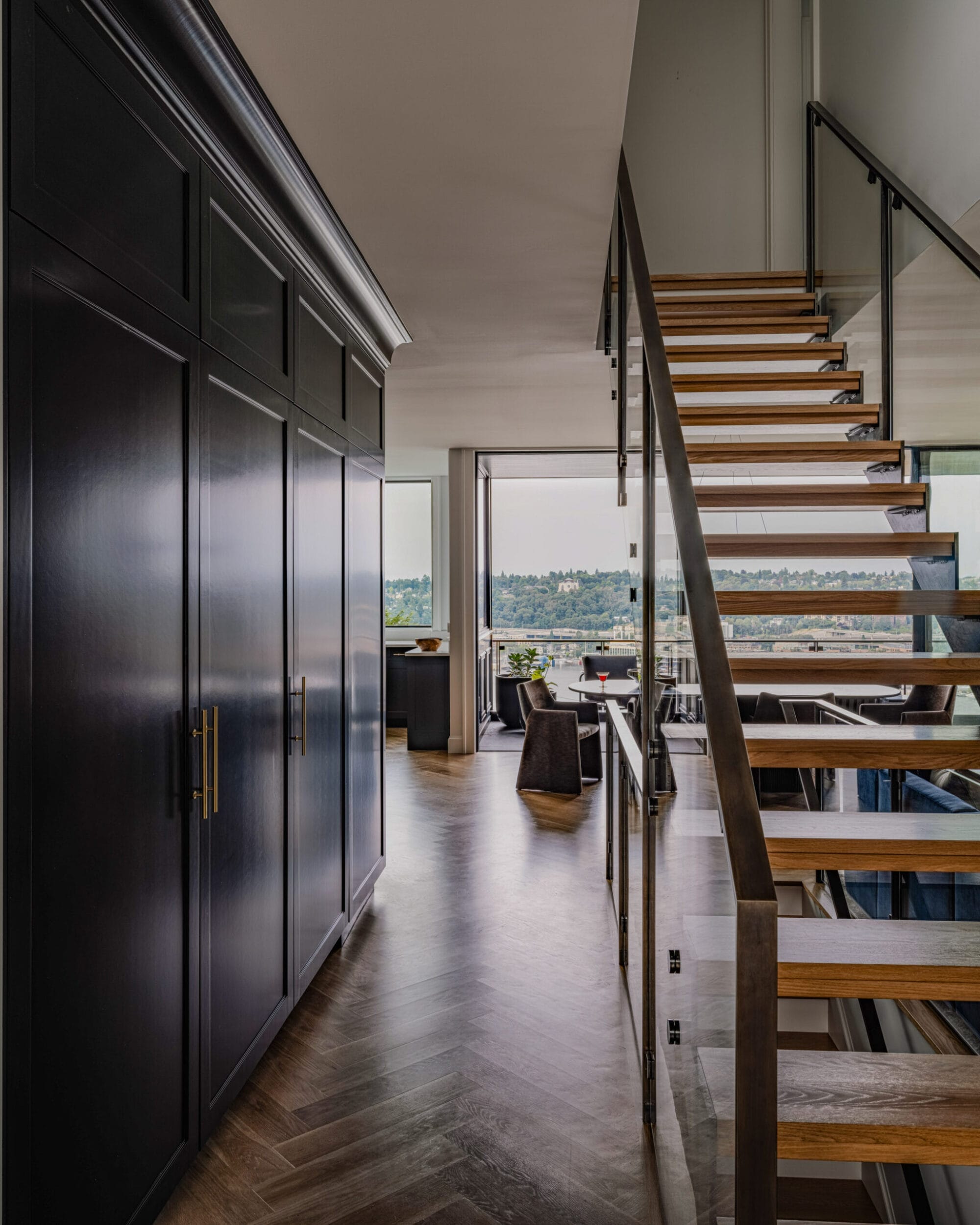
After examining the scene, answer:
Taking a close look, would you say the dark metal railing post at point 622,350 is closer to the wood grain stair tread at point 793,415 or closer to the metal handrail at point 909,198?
the wood grain stair tread at point 793,415

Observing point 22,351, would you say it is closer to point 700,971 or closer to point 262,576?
point 262,576

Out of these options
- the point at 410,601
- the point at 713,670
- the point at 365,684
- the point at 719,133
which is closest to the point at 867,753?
the point at 713,670

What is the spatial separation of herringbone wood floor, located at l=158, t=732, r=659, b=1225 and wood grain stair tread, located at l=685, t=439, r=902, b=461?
1.92 m

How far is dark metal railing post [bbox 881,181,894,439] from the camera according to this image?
127 inches

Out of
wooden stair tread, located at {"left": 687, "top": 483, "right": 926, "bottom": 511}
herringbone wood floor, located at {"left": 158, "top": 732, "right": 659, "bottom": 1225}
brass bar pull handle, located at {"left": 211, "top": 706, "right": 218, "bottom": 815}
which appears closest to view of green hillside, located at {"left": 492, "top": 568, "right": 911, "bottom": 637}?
herringbone wood floor, located at {"left": 158, "top": 732, "right": 659, "bottom": 1225}

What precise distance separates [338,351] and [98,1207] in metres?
2.84

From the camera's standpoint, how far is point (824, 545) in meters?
2.53

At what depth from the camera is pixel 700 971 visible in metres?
1.44

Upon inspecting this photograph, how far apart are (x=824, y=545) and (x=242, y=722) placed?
1.75 meters

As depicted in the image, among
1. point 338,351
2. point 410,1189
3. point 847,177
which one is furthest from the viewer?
point 847,177

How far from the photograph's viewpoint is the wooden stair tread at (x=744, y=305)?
4.01 metres

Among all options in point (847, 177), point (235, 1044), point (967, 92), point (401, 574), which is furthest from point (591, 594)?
point (235, 1044)

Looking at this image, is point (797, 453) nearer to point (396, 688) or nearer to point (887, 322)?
point (887, 322)

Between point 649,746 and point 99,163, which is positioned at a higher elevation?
point 99,163
